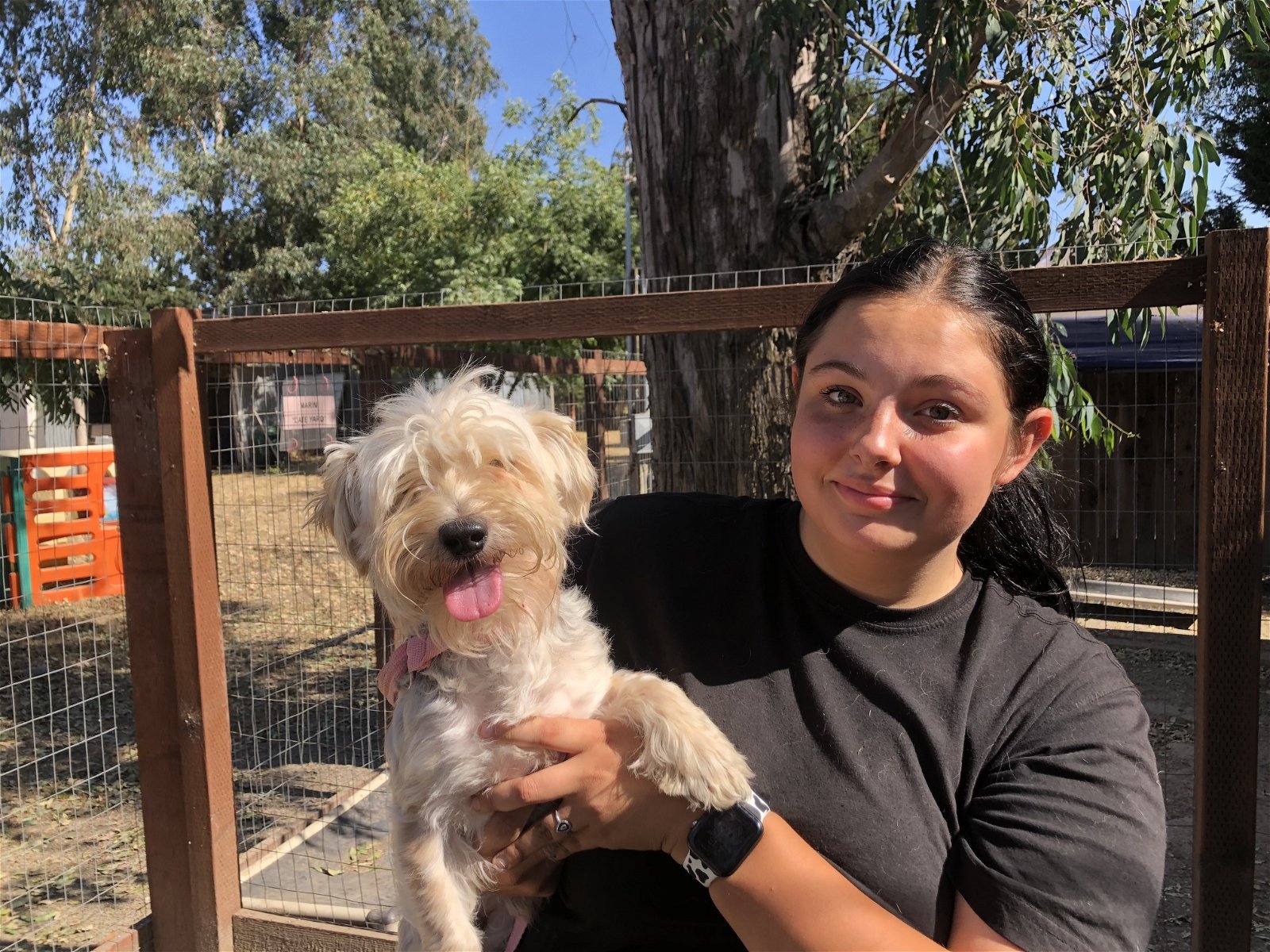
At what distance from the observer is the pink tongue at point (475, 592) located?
2.26 meters

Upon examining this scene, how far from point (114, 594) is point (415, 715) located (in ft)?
36.2

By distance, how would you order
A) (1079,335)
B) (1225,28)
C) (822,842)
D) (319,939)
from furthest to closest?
(1079,335), (1225,28), (319,939), (822,842)

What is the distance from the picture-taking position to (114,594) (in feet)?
37.7

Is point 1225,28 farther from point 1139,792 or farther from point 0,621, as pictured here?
point 0,621

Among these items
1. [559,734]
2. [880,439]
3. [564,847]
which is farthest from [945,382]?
[564,847]

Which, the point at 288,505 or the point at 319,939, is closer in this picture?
the point at 319,939

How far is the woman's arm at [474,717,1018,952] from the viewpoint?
5.22 ft

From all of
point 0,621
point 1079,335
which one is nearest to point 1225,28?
point 1079,335

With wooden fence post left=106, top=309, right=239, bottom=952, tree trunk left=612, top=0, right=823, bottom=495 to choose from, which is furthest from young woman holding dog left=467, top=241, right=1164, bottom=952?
tree trunk left=612, top=0, right=823, bottom=495

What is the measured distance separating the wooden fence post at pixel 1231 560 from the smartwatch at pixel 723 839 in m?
1.43

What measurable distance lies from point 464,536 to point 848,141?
4.00 metres

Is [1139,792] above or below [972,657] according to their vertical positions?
below

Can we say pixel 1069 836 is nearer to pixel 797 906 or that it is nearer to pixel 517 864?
pixel 797 906

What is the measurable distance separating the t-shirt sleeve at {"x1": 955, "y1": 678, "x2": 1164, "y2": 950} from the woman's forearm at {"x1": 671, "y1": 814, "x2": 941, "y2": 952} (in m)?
0.17
